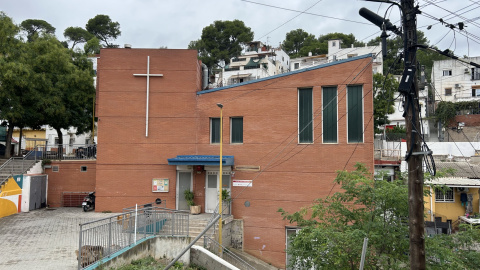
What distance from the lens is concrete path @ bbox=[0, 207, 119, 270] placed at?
1145 cm

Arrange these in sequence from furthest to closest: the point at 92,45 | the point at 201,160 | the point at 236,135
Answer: the point at 92,45, the point at 236,135, the point at 201,160

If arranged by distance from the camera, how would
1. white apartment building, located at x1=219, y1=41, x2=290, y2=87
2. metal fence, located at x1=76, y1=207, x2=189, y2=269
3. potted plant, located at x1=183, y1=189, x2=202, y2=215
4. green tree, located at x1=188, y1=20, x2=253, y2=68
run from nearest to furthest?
1. metal fence, located at x1=76, y1=207, x2=189, y2=269
2. potted plant, located at x1=183, y1=189, x2=202, y2=215
3. white apartment building, located at x1=219, y1=41, x2=290, y2=87
4. green tree, located at x1=188, y1=20, x2=253, y2=68

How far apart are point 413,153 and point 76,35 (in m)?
77.8

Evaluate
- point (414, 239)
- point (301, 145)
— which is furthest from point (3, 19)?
point (414, 239)

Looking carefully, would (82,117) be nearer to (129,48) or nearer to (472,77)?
(129,48)

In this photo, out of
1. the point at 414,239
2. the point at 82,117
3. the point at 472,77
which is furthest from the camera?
the point at 472,77

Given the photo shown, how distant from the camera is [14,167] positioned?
22.4 meters

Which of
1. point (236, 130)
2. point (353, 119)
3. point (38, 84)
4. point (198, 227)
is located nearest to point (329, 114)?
point (353, 119)

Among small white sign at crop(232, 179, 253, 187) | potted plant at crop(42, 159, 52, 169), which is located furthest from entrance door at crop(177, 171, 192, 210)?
potted plant at crop(42, 159, 52, 169)

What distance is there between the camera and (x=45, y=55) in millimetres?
26781

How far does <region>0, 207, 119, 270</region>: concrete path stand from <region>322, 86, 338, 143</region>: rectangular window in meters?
13.4

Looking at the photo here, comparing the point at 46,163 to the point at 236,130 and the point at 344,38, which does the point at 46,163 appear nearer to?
the point at 236,130

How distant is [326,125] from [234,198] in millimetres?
6676

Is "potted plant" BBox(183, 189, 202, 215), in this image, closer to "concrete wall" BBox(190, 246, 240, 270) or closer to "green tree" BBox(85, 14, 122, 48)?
"concrete wall" BBox(190, 246, 240, 270)
